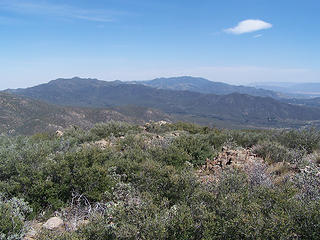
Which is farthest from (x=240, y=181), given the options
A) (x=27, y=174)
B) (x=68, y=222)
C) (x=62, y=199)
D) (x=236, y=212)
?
(x=27, y=174)

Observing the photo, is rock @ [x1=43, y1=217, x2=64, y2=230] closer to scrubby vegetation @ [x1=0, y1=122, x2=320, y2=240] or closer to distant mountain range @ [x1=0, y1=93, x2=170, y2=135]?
scrubby vegetation @ [x1=0, y1=122, x2=320, y2=240]

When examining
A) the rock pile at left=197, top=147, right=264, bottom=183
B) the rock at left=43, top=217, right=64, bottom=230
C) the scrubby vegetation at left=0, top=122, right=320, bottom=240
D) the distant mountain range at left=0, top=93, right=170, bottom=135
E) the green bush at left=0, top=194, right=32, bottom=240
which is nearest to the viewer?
the scrubby vegetation at left=0, top=122, right=320, bottom=240

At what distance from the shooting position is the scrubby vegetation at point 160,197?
3406 millimetres

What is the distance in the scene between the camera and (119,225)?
3598 mm

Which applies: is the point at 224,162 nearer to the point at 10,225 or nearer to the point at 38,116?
the point at 10,225

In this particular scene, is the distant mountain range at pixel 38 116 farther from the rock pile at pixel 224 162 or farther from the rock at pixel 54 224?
the rock at pixel 54 224

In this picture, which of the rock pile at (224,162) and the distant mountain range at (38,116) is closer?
the rock pile at (224,162)

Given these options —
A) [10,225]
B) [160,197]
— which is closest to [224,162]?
[160,197]

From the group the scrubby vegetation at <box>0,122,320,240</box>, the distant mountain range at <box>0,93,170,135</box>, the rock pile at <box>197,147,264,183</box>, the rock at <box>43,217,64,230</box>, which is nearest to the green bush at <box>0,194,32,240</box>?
the scrubby vegetation at <box>0,122,320,240</box>

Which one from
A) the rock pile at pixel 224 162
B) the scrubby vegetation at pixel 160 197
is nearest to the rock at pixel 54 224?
the scrubby vegetation at pixel 160 197

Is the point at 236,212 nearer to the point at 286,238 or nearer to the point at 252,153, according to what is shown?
the point at 286,238

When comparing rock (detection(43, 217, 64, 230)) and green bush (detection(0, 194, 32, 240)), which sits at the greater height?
green bush (detection(0, 194, 32, 240))

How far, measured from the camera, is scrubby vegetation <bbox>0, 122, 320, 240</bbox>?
3.41 meters

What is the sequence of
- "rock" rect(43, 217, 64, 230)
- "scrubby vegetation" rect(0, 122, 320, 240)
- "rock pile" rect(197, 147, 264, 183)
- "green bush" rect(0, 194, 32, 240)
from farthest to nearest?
1. "rock pile" rect(197, 147, 264, 183)
2. "rock" rect(43, 217, 64, 230)
3. "green bush" rect(0, 194, 32, 240)
4. "scrubby vegetation" rect(0, 122, 320, 240)
